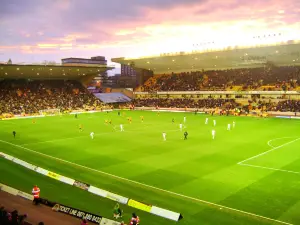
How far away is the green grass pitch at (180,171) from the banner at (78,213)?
4.46 feet

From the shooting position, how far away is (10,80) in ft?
281

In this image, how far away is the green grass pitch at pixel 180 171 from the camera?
53.0ft

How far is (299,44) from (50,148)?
157 feet

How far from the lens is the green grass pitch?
53.0 ft

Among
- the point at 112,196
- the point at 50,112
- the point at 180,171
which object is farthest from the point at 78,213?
the point at 50,112

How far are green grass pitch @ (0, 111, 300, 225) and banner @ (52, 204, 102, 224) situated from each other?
1.36 meters

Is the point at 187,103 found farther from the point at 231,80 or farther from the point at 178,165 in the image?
the point at 178,165

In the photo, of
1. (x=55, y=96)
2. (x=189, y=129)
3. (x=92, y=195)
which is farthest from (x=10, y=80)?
(x=92, y=195)

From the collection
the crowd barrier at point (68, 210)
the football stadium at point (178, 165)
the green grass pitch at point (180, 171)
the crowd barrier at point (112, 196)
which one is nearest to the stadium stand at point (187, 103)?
the football stadium at point (178, 165)

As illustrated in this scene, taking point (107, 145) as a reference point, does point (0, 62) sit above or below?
above

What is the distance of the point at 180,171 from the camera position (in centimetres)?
2266

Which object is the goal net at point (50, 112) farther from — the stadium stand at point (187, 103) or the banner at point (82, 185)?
the banner at point (82, 185)

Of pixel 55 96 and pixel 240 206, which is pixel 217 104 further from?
pixel 240 206

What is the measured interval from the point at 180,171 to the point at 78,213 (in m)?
9.79
